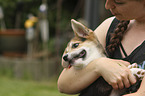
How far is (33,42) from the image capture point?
6.69 metres

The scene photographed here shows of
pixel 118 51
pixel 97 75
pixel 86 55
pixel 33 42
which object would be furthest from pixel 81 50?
pixel 33 42

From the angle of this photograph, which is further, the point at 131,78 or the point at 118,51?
the point at 118,51

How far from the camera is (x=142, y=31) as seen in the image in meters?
1.43

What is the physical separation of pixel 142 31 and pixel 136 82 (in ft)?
1.03

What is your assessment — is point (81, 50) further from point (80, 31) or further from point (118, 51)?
point (118, 51)

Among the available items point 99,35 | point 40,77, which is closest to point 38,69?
point 40,77

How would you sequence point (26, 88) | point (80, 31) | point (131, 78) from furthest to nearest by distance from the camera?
point (26, 88)
point (80, 31)
point (131, 78)

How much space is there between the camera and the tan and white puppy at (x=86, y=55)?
4.29 feet

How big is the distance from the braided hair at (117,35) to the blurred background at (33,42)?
3.83 m

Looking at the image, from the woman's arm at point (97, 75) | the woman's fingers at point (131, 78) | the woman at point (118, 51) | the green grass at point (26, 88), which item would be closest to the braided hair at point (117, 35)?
the woman at point (118, 51)

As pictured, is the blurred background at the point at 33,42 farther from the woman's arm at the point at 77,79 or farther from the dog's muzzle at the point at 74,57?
the dog's muzzle at the point at 74,57

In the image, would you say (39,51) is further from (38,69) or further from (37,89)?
(37,89)

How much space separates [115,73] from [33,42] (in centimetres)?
557

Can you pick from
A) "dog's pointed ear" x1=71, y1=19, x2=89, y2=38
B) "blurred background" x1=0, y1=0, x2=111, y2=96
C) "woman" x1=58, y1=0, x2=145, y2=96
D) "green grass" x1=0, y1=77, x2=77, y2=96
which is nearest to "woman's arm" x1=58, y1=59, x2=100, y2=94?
"woman" x1=58, y1=0, x2=145, y2=96
